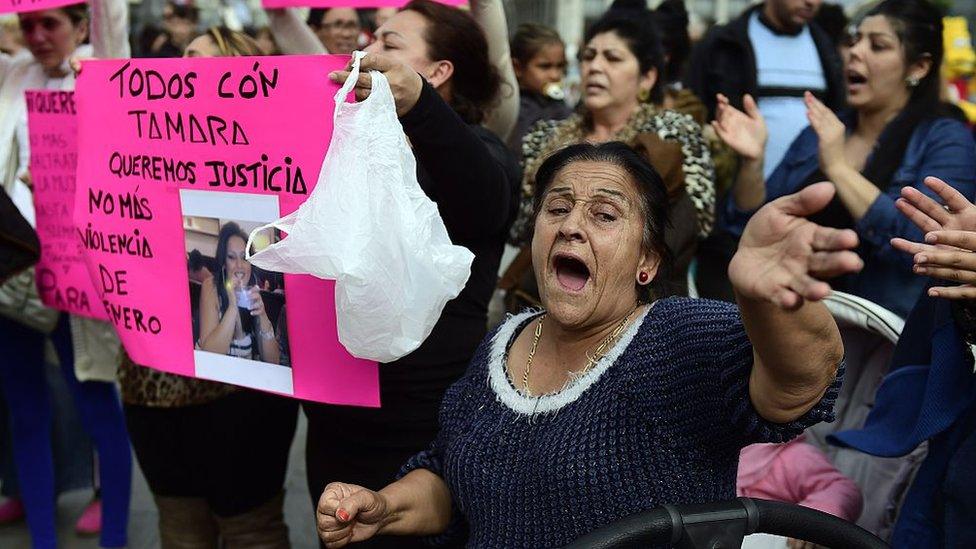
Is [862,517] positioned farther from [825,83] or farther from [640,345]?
[825,83]

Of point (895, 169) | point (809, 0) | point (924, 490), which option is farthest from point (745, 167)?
point (924, 490)

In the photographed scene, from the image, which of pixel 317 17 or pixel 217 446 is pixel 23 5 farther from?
pixel 317 17

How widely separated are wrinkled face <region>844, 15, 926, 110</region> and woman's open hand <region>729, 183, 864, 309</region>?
7.73 ft

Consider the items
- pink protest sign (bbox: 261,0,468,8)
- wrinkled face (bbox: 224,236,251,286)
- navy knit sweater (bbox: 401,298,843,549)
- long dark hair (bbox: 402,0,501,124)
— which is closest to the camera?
navy knit sweater (bbox: 401,298,843,549)

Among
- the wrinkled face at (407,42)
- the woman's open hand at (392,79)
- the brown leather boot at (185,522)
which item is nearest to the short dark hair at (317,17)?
the wrinkled face at (407,42)

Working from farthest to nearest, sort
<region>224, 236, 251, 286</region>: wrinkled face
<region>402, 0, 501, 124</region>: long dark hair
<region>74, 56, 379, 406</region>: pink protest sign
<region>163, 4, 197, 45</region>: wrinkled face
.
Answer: <region>163, 4, 197, 45</region>: wrinkled face
<region>402, 0, 501, 124</region>: long dark hair
<region>224, 236, 251, 286</region>: wrinkled face
<region>74, 56, 379, 406</region>: pink protest sign

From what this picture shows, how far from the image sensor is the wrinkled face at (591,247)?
1978mm

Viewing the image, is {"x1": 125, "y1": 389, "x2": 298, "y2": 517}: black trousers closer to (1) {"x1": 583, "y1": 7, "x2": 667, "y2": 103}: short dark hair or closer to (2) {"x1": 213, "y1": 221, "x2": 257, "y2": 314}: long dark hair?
(2) {"x1": 213, "y1": 221, "x2": 257, "y2": 314}: long dark hair

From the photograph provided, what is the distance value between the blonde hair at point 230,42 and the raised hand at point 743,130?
1.52 m

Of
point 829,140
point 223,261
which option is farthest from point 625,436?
point 829,140

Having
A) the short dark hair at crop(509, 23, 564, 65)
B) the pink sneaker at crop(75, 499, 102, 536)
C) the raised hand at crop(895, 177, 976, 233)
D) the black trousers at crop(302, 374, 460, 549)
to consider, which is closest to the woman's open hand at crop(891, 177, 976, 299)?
the raised hand at crop(895, 177, 976, 233)

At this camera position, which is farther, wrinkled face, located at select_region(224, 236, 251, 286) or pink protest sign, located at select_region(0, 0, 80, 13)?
pink protest sign, located at select_region(0, 0, 80, 13)

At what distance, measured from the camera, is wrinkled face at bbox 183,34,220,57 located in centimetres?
315

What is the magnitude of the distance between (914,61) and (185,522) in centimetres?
262
